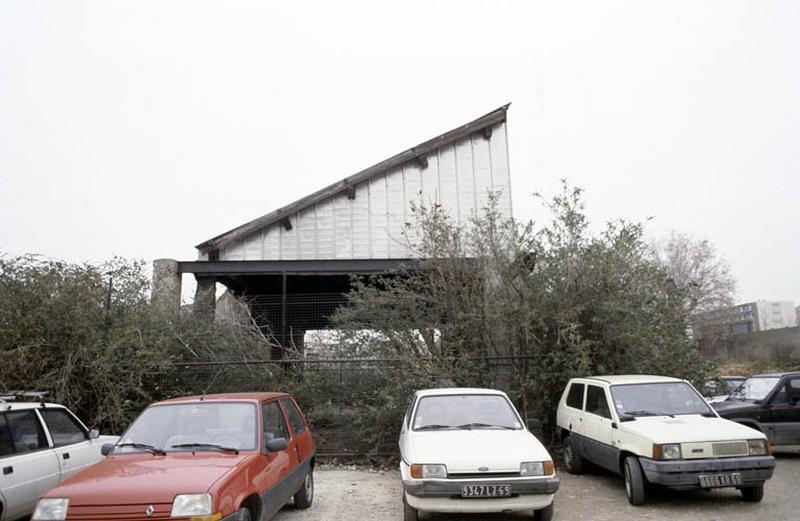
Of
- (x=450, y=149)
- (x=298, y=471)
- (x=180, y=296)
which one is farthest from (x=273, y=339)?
(x=450, y=149)

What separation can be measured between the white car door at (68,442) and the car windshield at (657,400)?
708 cm

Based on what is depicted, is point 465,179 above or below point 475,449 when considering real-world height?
above

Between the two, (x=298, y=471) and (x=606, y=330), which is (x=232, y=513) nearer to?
(x=298, y=471)

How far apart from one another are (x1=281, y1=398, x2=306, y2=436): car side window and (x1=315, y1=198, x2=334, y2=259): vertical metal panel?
9047mm

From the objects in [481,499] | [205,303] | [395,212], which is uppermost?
[395,212]

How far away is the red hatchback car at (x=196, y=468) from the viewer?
460 cm

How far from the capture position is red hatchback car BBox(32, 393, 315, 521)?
460 cm

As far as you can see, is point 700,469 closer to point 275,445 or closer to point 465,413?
point 465,413

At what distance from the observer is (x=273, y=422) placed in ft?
22.0

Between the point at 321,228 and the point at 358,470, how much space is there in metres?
8.04

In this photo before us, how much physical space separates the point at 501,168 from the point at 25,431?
1459cm

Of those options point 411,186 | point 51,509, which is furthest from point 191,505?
point 411,186

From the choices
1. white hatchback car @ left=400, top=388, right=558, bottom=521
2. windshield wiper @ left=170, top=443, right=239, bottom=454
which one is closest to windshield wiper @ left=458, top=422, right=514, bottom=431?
white hatchback car @ left=400, top=388, right=558, bottom=521

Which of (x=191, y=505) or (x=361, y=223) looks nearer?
(x=191, y=505)
